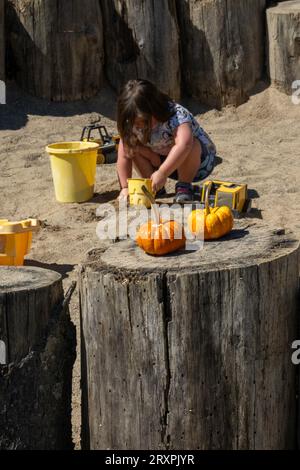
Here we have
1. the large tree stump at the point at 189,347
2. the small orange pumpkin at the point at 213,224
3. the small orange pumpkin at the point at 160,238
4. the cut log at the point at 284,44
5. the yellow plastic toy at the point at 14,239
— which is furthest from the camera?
the cut log at the point at 284,44

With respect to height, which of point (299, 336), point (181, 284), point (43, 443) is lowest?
point (43, 443)

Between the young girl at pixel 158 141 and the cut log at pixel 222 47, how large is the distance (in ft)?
6.16

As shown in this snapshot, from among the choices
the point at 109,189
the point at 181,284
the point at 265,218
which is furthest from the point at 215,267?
the point at 109,189

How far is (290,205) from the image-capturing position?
5008 millimetres

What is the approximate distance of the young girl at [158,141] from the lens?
481cm

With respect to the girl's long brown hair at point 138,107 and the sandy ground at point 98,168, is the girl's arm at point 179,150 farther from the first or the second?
the sandy ground at point 98,168

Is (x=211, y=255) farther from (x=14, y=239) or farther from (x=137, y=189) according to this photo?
(x=137, y=189)

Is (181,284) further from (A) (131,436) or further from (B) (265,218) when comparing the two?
(B) (265,218)

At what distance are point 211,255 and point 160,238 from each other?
15 cm

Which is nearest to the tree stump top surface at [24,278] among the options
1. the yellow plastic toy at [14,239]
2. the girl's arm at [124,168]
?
the yellow plastic toy at [14,239]

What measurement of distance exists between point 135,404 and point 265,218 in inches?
98.5

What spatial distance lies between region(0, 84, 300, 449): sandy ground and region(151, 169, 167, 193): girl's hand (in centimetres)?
40

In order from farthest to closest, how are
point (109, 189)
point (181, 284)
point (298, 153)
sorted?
1. point (298, 153)
2. point (109, 189)
3. point (181, 284)

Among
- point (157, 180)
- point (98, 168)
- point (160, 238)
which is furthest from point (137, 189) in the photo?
point (160, 238)
